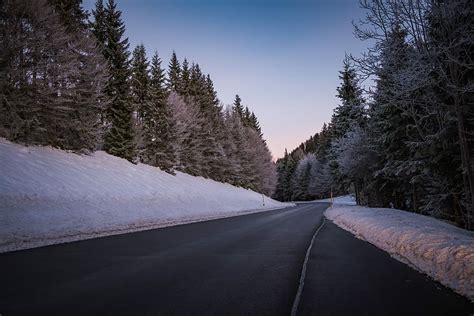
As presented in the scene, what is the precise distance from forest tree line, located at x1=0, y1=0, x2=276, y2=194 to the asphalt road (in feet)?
47.0

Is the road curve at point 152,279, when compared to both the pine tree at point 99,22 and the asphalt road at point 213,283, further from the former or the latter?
the pine tree at point 99,22

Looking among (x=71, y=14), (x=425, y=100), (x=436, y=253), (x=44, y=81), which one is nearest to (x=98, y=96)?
(x=44, y=81)

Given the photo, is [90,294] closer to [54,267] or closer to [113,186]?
[54,267]

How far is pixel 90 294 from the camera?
18.5 feet

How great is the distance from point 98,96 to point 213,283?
23.1 m

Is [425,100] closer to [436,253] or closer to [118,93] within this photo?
[436,253]

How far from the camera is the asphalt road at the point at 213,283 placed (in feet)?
16.1

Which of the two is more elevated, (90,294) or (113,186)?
(113,186)

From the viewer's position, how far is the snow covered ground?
13742mm

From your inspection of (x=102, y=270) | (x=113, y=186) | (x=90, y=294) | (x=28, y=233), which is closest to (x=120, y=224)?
(x=28, y=233)

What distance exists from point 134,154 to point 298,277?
2857cm

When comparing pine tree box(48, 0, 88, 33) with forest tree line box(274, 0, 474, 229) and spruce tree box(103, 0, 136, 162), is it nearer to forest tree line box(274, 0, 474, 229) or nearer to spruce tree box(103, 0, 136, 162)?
spruce tree box(103, 0, 136, 162)

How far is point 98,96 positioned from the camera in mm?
26344

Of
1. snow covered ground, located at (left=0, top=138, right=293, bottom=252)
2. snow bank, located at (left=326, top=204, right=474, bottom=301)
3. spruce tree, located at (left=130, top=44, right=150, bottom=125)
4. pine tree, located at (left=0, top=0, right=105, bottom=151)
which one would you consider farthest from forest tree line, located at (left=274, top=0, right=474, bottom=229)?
spruce tree, located at (left=130, top=44, right=150, bottom=125)
